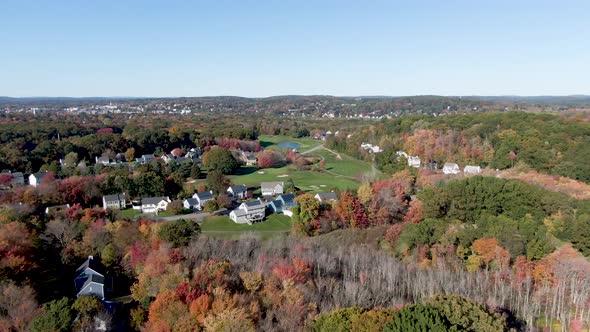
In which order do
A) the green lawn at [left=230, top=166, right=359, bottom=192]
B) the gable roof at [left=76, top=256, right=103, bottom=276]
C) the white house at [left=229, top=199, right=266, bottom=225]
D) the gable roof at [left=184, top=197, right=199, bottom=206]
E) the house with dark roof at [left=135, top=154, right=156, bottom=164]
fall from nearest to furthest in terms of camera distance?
1. the gable roof at [left=76, top=256, right=103, bottom=276]
2. the white house at [left=229, top=199, right=266, bottom=225]
3. the gable roof at [left=184, top=197, right=199, bottom=206]
4. the green lawn at [left=230, top=166, right=359, bottom=192]
5. the house with dark roof at [left=135, top=154, right=156, bottom=164]

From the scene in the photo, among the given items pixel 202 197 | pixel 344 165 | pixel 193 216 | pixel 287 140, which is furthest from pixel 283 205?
pixel 287 140

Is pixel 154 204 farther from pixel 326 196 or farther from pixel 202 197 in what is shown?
pixel 326 196

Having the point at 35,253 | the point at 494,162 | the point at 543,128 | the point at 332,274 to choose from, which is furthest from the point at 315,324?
the point at 543,128

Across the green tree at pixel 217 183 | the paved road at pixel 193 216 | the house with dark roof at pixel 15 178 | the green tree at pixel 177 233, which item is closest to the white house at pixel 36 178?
the house with dark roof at pixel 15 178

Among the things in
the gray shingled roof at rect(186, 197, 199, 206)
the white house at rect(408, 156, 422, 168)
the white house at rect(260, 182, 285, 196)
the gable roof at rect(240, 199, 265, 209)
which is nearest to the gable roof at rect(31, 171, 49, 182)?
the gray shingled roof at rect(186, 197, 199, 206)

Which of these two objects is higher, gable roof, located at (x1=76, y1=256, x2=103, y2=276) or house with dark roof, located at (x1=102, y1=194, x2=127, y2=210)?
gable roof, located at (x1=76, y1=256, x2=103, y2=276)

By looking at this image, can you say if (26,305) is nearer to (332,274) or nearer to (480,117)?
(332,274)

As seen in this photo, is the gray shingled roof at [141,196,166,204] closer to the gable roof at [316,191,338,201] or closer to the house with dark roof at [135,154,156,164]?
the gable roof at [316,191,338,201]
